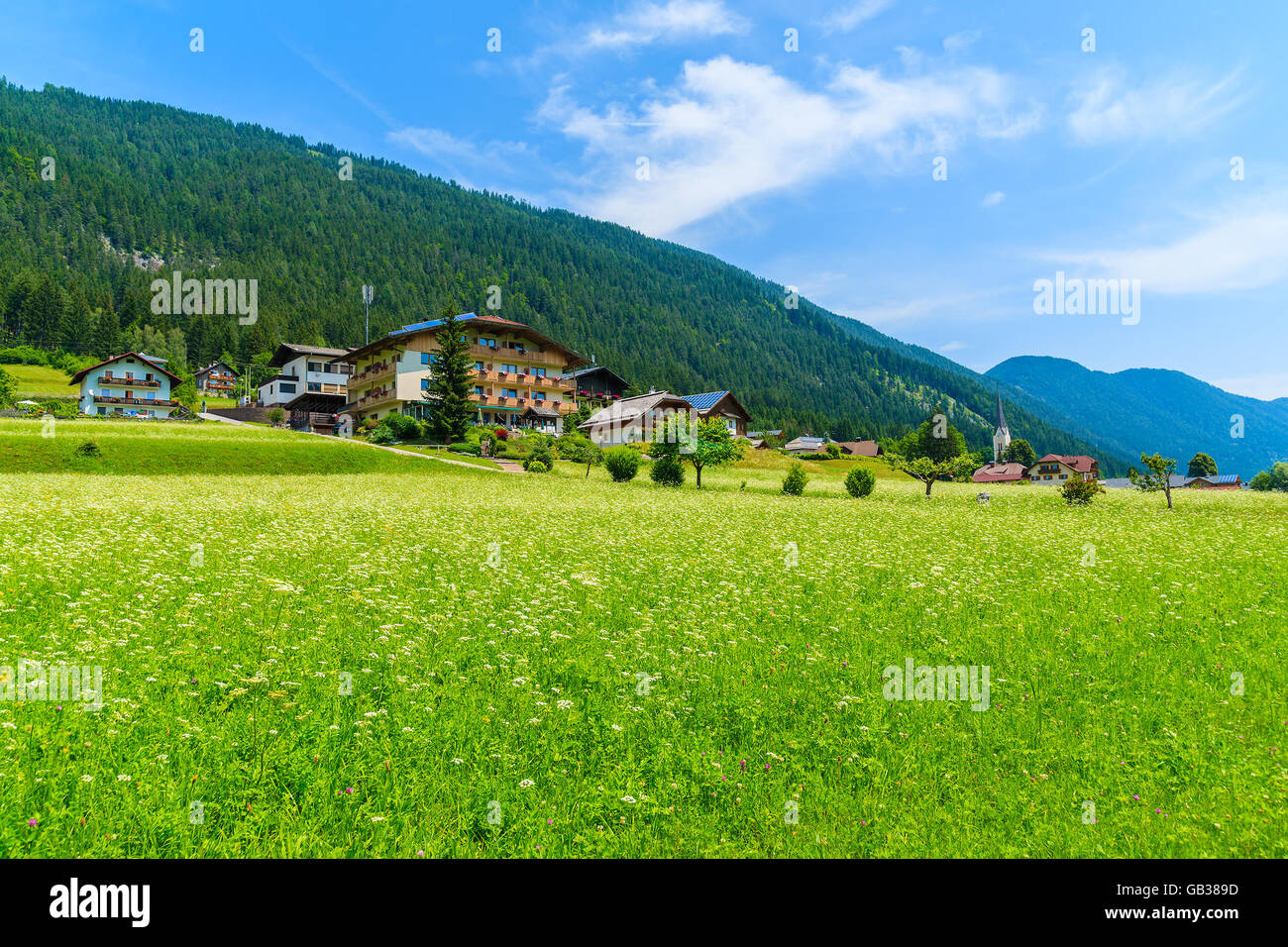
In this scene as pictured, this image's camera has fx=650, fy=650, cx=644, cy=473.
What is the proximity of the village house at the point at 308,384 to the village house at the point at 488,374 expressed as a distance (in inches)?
576

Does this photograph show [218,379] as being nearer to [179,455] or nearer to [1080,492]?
[179,455]

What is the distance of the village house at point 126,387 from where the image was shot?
104 meters

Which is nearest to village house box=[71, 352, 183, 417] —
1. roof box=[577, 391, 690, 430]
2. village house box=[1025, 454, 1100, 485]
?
roof box=[577, 391, 690, 430]

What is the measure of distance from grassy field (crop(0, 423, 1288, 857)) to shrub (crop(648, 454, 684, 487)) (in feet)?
104

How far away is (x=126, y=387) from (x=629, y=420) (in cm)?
8341

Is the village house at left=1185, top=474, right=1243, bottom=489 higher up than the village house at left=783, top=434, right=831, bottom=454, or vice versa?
the village house at left=783, top=434, right=831, bottom=454

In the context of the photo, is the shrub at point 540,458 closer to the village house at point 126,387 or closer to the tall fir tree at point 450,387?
the tall fir tree at point 450,387

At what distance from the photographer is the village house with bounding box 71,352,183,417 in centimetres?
10381

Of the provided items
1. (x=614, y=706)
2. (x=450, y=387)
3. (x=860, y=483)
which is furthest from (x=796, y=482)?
(x=450, y=387)

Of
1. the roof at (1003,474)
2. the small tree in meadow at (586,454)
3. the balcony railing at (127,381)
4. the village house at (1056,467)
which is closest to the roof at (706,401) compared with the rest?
the small tree in meadow at (586,454)

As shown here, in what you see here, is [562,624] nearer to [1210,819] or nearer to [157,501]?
[1210,819]

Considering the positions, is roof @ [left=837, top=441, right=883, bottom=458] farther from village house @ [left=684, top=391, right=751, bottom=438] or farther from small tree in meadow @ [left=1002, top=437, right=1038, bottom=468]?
village house @ [left=684, top=391, right=751, bottom=438]

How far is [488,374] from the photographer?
3654 inches
